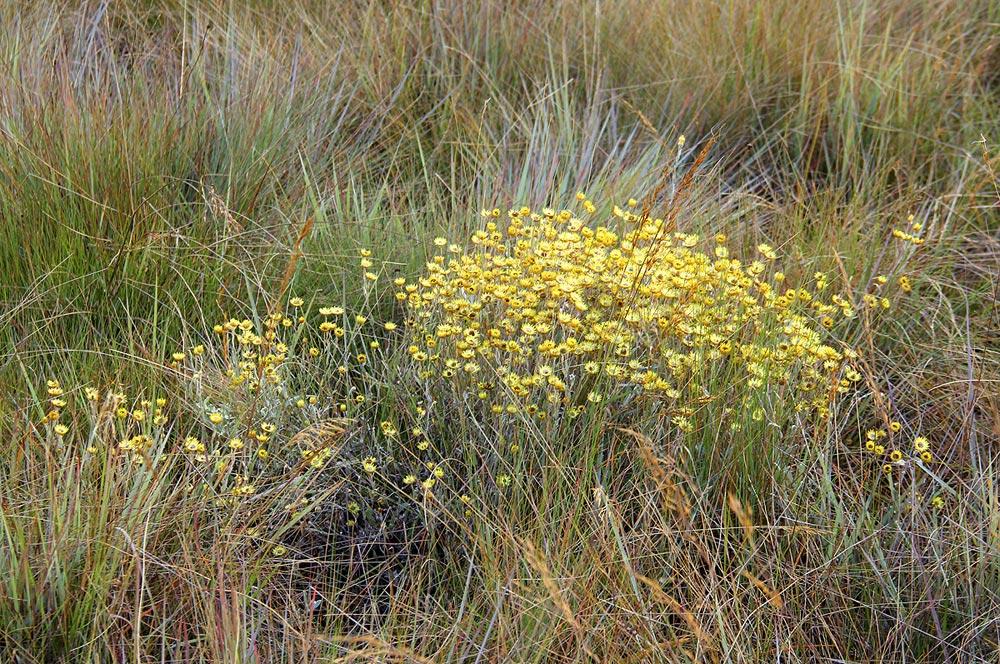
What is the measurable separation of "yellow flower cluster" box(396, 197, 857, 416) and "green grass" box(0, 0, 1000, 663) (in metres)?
0.04

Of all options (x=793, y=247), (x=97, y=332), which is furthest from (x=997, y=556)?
(x=97, y=332)

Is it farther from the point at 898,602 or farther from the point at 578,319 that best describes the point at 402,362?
the point at 898,602

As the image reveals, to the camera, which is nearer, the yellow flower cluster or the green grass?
the green grass

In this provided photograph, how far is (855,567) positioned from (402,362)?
3.62ft

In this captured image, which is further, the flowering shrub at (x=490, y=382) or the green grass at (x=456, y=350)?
the flowering shrub at (x=490, y=382)

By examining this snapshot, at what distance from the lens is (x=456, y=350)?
2262 mm

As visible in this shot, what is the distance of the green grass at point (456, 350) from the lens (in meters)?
1.92

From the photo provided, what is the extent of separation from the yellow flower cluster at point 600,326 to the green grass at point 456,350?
0.04 meters

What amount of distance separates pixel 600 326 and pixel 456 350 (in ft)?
1.06

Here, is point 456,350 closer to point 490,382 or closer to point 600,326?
point 490,382

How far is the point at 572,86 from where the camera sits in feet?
13.0

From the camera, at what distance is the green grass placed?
6.29 feet

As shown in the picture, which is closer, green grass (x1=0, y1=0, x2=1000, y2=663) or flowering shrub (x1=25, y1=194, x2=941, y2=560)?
green grass (x1=0, y1=0, x2=1000, y2=663)

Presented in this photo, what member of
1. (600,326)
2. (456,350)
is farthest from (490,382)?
(600,326)
